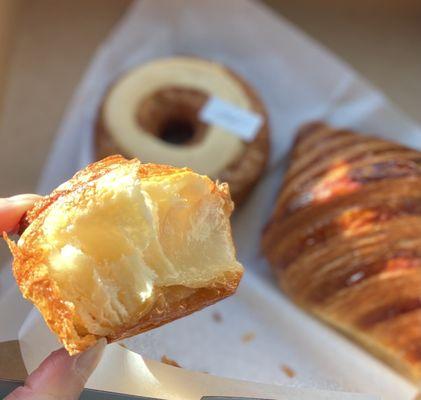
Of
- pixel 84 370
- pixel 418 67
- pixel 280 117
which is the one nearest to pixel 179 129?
pixel 280 117

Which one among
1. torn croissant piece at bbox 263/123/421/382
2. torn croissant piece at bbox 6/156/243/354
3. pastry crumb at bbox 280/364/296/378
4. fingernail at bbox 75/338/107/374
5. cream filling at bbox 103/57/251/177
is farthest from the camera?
cream filling at bbox 103/57/251/177

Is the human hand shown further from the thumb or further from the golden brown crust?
the golden brown crust

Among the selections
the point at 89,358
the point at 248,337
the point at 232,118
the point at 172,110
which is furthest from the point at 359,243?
the point at 89,358

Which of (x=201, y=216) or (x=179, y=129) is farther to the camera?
(x=179, y=129)

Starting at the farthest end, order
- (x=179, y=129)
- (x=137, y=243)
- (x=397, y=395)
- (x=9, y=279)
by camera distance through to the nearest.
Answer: (x=179, y=129) → (x=397, y=395) → (x=9, y=279) → (x=137, y=243)

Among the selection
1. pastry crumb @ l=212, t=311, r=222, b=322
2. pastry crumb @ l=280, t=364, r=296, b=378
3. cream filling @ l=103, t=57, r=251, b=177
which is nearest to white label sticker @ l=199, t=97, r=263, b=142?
cream filling @ l=103, t=57, r=251, b=177

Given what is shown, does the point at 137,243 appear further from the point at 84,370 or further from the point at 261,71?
the point at 261,71
